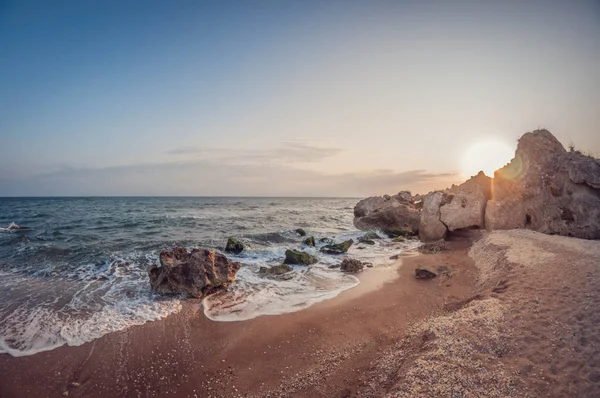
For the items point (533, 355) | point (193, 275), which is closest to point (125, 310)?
point (193, 275)

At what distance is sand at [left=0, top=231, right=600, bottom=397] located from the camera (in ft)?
14.9

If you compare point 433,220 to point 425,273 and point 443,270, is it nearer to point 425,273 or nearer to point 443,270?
point 443,270

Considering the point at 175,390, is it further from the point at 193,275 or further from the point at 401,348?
the point at 193,275

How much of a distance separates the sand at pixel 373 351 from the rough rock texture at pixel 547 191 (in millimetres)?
5207

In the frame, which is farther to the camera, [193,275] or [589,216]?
[589,216]

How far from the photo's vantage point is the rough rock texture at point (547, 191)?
41.5ft

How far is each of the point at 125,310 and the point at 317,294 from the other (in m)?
6.26

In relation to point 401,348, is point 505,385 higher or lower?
higher

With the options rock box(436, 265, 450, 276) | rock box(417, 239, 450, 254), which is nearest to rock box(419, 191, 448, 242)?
rock box(417, 239, 450, 254)

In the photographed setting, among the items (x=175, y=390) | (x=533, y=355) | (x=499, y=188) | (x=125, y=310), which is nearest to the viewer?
(x=533, y=355)

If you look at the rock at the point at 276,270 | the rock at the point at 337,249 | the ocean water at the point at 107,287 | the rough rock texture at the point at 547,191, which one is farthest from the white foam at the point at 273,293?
the rough rock texture at the point at 547,191

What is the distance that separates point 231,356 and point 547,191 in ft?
55.4

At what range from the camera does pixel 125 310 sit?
8672 mm

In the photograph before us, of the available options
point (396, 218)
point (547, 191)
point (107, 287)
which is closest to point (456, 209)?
point (547, 191)
